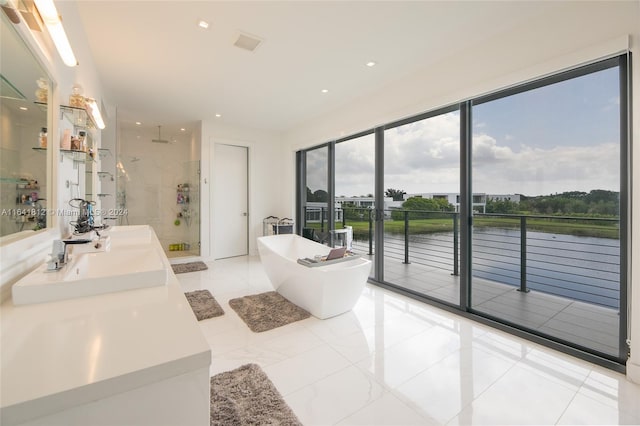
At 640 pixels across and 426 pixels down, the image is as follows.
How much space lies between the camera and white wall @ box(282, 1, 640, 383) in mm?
1835

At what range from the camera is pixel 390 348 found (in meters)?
2.30

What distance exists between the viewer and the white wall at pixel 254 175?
5355 mm

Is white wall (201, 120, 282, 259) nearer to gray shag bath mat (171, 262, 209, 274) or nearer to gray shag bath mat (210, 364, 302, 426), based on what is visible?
gray shag bath mat (171, 262, 209, 274)

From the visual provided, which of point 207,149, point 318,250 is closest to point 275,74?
point 318,250

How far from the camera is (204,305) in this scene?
317 cm

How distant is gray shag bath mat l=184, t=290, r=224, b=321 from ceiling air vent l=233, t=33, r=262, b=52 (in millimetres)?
2592

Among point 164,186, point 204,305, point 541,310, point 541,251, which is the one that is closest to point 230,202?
point 164,186

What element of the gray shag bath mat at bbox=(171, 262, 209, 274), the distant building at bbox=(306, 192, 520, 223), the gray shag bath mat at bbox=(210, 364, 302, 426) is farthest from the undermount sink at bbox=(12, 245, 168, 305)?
the gray shag bath mat at bbox=(171, 262, 209, 274)

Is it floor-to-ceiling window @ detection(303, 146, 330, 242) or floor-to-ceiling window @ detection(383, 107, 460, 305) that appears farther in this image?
floor-to-ceiling window @ detection(303, 146, 330, 242)

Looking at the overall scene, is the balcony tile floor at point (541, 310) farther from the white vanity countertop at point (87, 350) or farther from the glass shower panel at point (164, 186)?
the glass shower panel at point (164, 186)

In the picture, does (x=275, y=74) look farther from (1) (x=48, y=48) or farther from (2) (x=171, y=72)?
(1) (x=48, y=48)

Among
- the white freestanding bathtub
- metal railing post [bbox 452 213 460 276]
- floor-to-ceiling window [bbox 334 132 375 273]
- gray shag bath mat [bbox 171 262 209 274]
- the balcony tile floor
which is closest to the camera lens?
the balcony tile floor

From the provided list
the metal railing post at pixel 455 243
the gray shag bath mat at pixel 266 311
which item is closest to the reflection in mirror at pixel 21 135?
the gray shag bath mat at pixel 266 311

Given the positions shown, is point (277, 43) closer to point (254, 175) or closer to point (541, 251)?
point (541, 251)
